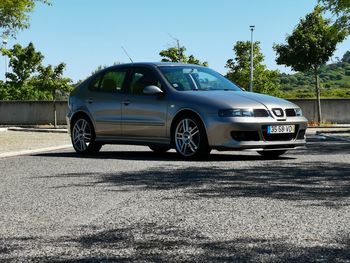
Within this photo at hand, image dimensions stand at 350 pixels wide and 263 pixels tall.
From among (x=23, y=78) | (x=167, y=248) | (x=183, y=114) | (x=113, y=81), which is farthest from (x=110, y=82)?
(x=23, y=78)

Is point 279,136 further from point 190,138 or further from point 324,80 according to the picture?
point 324,80

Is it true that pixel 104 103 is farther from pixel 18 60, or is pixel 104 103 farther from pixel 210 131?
pixel 18 60

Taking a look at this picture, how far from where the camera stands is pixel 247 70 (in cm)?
4950

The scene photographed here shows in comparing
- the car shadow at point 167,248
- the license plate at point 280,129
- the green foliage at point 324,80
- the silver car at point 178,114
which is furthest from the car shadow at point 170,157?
the green foliage at point 324,80

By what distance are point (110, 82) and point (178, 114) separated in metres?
1.96

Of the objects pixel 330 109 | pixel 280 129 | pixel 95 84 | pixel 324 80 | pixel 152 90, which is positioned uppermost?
pixel 324 80

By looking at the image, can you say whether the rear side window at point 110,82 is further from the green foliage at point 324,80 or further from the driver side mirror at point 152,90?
the green foliage at point 324,80

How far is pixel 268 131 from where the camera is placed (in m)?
10.3

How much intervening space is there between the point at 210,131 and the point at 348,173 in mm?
2343

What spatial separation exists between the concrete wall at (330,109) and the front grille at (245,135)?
102ft

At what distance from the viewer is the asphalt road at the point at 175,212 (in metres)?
4.17

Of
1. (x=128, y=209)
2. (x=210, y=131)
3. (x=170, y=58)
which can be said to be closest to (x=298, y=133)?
(x=210, y=131)

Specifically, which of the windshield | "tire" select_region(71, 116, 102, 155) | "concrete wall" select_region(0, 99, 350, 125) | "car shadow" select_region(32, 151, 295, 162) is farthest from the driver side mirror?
"concrete wall" select_region(0, 99, 350, 125)

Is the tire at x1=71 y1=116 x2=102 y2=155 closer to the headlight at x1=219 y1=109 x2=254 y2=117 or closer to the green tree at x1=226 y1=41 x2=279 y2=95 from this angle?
the headlight at x1=219 y1=109 x2=254 y2=117
